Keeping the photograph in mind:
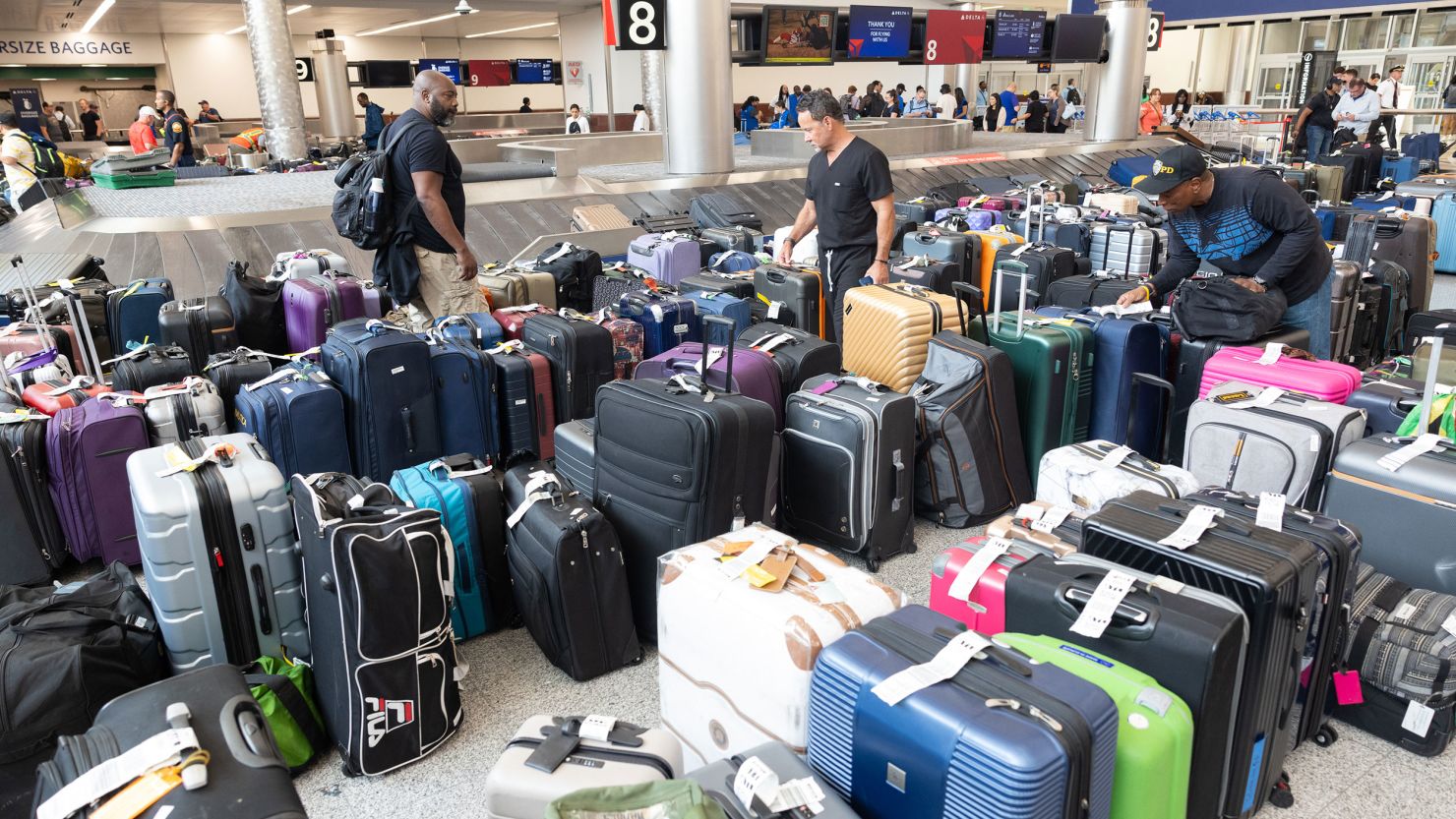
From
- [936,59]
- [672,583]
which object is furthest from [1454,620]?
[936,59]

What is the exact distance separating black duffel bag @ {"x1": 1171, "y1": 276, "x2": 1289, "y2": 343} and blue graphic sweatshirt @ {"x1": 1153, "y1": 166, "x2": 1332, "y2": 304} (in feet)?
0.36

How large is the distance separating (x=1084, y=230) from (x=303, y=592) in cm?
653

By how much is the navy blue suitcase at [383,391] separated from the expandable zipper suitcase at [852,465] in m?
1.65

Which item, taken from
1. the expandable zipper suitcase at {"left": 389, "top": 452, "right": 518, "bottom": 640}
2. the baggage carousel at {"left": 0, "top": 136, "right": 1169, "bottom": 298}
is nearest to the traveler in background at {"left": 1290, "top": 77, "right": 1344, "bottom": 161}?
the baggage carousel at {"left": 0, "top": 136, "right": 1169, "bottom": 298}

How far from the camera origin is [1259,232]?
4.02 meters

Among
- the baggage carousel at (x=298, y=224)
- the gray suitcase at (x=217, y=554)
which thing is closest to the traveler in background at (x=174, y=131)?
the baggage carousel at (x=298, y=224)

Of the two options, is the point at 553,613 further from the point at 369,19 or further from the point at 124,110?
the point at 124,110

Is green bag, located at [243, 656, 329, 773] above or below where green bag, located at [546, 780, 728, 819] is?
below

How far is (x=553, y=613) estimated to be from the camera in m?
2.95

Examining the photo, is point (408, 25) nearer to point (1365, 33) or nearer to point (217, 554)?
point (1365, 33)

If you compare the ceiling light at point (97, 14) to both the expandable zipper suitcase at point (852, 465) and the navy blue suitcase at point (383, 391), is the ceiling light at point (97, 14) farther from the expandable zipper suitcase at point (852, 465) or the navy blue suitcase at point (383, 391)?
the expandable zipper suitcase at point (852, 465)

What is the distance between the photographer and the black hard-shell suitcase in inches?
115

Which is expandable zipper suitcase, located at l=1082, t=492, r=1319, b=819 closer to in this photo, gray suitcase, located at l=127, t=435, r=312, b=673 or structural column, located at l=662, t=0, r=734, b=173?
gray suitcase, located at l=127, t=435, r=312, b=673

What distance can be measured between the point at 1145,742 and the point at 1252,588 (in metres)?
0.57
